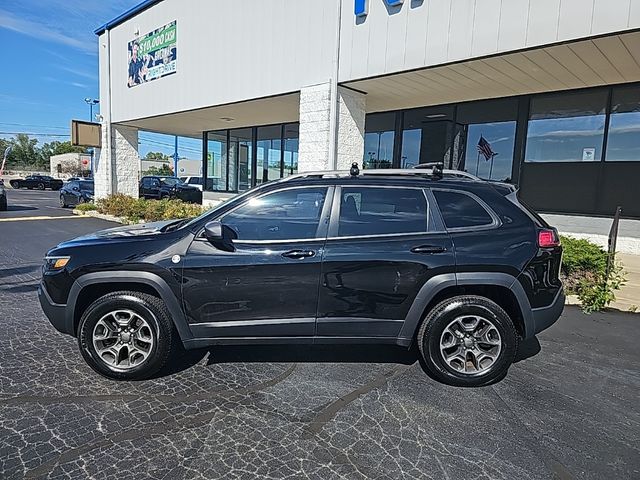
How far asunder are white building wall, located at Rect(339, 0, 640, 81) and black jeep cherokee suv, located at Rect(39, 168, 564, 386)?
4684 mm

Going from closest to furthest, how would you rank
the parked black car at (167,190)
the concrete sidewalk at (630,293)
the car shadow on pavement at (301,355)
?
1. the car shadow on pavement at (301,355)
2. the concrete sidewalk at (630,293)
3. the parked black car at (167,190)

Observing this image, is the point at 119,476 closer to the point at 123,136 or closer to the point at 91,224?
the point at 91,224

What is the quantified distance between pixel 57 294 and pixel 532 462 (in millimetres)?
3731

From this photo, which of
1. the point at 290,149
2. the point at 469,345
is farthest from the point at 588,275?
the point at 290,149

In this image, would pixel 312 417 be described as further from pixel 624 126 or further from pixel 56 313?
pixel 624 126

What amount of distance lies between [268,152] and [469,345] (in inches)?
599

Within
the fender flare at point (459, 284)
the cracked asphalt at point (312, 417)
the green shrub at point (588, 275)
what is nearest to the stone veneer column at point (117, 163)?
the cracked asphalt at point (312, 417)

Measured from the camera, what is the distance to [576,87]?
32.3 ft

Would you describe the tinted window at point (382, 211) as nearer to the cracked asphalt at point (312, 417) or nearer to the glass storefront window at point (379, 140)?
the cracked asphalt at point (312, 417)

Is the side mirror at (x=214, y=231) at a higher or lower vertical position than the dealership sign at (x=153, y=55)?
lower

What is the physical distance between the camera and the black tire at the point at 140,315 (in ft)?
11.4

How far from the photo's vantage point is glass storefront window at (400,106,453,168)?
12500 millimetres

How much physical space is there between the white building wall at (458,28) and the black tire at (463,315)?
5381 millimetres

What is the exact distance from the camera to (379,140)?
14.1 metres
